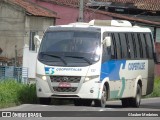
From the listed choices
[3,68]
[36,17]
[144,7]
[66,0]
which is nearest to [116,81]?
[3,68]

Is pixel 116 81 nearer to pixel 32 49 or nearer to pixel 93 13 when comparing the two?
pixel 32 49

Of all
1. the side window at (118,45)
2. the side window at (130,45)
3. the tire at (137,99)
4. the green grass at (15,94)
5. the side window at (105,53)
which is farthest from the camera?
the tire at (137,99)

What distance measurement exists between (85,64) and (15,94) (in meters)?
2.96

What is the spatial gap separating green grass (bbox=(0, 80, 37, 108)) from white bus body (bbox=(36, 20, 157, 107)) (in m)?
1.06

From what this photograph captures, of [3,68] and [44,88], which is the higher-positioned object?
[44,88]

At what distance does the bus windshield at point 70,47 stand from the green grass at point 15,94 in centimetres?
168

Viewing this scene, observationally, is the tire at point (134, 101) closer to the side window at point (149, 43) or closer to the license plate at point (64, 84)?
the side window at point (149, 43)

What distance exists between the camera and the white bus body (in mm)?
21375

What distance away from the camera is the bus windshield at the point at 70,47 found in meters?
21.6

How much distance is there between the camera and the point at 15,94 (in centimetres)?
2298

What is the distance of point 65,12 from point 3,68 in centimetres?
1368

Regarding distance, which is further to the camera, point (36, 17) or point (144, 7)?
point (144, 7)

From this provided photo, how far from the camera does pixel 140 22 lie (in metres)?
58.9

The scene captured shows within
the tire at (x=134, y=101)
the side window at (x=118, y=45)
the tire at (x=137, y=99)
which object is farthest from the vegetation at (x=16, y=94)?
the side window at (x=118, y=45)
